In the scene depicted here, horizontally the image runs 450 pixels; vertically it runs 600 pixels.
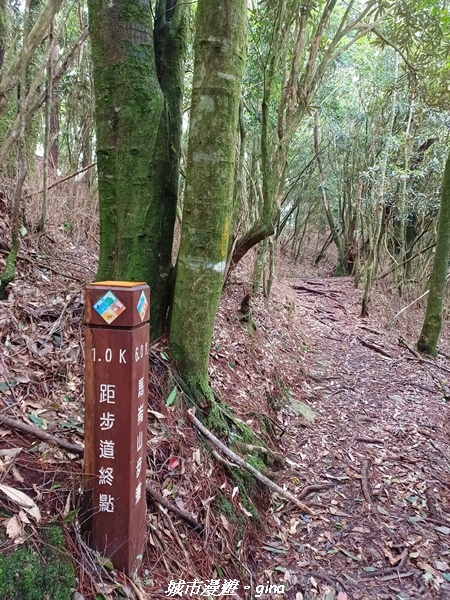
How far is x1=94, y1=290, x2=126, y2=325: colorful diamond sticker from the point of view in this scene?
1.63 meters

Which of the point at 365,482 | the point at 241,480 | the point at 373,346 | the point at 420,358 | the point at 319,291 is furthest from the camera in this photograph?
the point at 319,291

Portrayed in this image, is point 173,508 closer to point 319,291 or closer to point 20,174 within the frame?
point 20,174

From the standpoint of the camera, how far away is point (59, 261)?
13.9 ft

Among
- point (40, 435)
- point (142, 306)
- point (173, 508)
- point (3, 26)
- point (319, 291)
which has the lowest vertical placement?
point (173, 508)

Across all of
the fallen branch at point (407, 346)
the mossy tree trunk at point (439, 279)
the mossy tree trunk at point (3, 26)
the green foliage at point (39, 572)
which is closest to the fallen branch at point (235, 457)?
the green foliage at point (39, 572)

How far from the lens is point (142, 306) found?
5.69ft

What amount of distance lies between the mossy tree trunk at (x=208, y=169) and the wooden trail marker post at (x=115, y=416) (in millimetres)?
1161

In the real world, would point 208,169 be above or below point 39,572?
above

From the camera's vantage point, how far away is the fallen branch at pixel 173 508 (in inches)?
89.7

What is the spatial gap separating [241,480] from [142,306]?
1.82 m

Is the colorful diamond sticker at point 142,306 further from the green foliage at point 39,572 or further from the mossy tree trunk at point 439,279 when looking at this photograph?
the mossy tree trunk at point 439,279

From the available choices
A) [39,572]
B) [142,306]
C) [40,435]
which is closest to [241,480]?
[40,435]

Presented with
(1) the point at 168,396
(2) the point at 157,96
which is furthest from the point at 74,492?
(2) the point at 157,96

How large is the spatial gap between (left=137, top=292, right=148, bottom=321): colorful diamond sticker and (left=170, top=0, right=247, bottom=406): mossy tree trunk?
117cm
